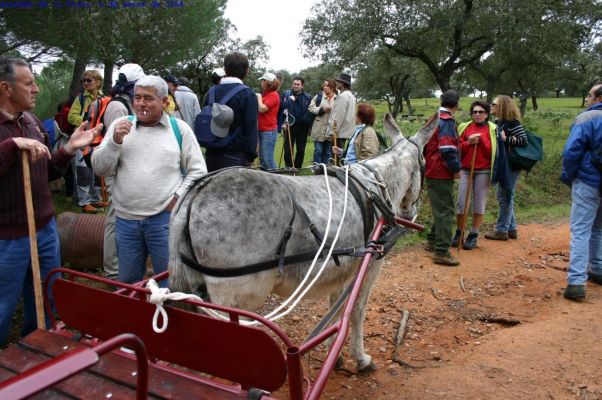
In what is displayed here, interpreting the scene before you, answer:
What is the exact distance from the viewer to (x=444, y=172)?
687 centimetres

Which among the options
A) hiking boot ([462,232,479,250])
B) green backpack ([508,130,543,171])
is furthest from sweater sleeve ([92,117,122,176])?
green backpack ([508,130,543,171])

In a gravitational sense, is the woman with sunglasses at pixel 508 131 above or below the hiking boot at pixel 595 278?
above

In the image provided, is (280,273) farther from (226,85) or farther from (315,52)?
(315,52)

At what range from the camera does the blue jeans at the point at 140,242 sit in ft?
11.4

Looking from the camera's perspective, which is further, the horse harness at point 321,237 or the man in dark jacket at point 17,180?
the man in dark jacket at point 17,180

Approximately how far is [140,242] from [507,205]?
267 inches

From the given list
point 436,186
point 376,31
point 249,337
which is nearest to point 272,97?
point 436,186

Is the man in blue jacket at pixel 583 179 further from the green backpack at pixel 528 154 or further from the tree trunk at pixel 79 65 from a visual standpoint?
the tree trunk at pixel 79 65

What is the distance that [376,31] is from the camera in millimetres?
21094

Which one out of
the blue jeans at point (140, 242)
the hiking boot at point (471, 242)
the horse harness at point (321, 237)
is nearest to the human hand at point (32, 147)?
the blue jeans at point (140, 242)

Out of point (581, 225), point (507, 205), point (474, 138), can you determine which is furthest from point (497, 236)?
point (581, 225)

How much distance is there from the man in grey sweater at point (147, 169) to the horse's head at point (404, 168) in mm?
1892

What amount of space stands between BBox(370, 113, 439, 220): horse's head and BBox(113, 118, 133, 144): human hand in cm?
227

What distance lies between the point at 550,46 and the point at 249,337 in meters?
23.1
